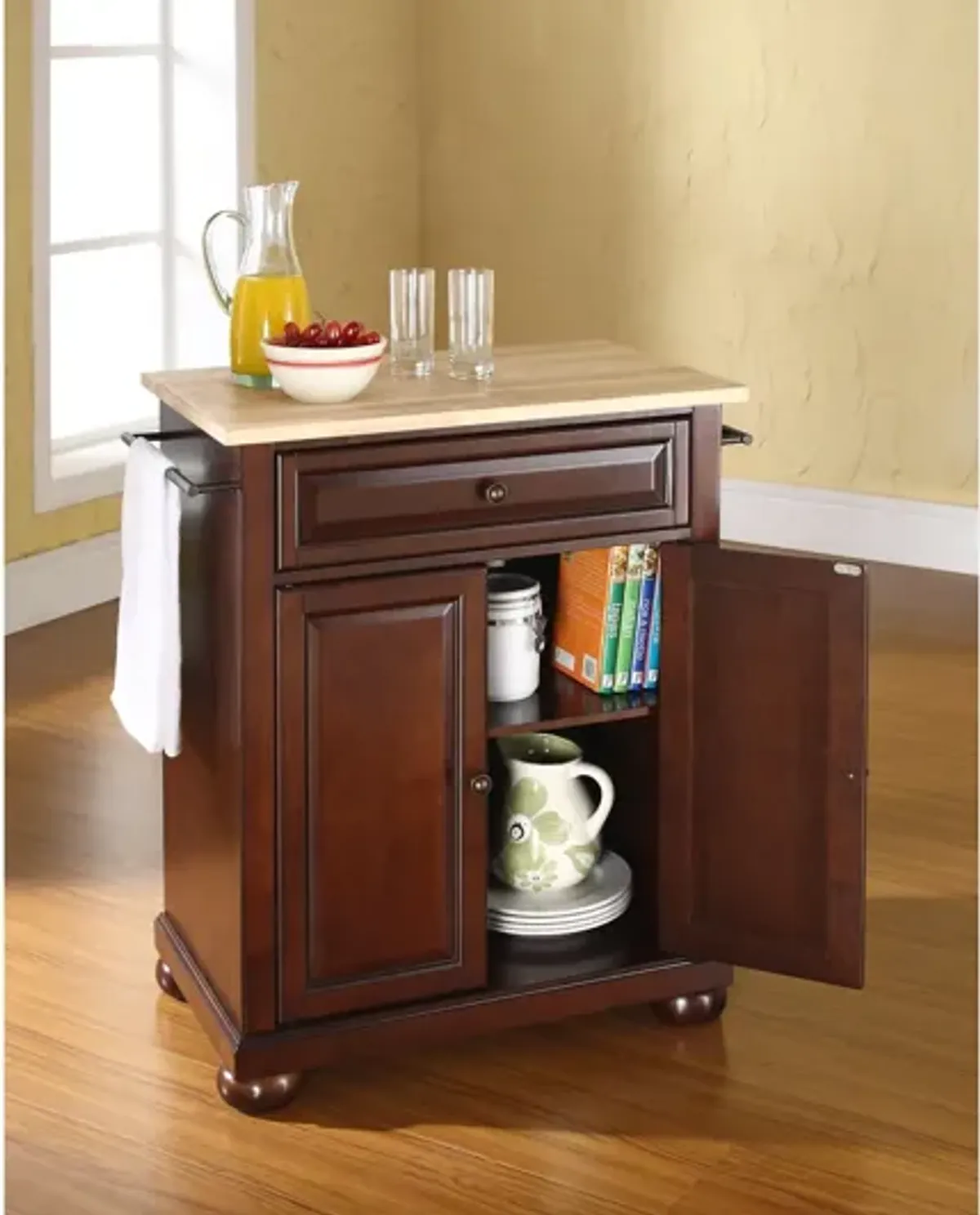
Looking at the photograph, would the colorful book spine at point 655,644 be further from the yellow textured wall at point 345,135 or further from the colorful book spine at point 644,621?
the yellow textured wall at point 345,135

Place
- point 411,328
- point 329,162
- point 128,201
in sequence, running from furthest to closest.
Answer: point 329,162 → point 128,201 → point 411,328

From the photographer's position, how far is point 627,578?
2717 millimetres

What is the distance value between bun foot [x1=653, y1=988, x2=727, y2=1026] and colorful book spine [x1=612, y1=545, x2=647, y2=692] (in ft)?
1.34

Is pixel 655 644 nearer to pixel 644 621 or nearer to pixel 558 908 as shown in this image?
pixel 644 621

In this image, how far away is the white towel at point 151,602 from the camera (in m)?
2.56

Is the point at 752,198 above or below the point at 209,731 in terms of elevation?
above

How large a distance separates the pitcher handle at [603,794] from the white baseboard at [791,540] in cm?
209

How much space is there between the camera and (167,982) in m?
2.93

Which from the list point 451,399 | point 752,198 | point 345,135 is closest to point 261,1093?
point 451,399

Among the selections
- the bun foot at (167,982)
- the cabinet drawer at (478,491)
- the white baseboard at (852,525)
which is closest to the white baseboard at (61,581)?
the white baseboard at (852,525)

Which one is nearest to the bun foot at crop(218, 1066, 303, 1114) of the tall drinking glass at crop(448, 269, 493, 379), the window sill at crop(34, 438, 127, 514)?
the tall drinking glass at crop(448, 269, 493, 379)

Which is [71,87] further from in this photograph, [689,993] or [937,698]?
[689,993]

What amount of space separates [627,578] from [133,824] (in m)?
1.17

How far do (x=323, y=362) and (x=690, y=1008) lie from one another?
0.97 meters
